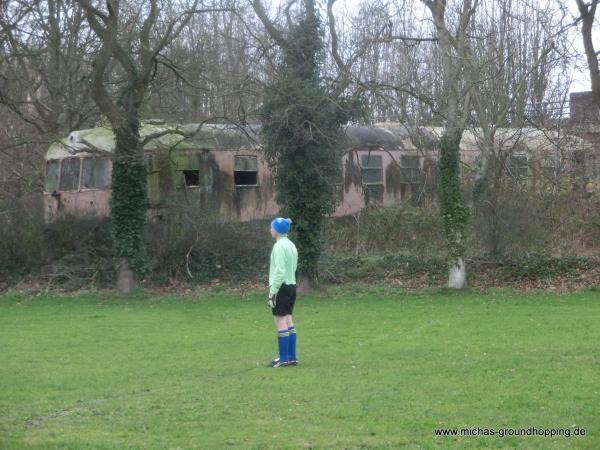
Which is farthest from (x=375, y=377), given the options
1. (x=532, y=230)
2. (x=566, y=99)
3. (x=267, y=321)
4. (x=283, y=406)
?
(x=566, y=99)

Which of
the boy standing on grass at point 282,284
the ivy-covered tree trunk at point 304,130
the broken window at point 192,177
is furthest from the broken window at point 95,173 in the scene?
the boy standing on grass at point 282,284

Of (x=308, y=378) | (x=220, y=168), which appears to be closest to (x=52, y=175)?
(x=220, y=168)

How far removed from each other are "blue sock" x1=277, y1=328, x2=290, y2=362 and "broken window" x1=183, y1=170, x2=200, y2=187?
16.5 metres

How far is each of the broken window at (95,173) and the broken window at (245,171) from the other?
3964 mm

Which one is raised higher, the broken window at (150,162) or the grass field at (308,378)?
the broken window at (150,162)

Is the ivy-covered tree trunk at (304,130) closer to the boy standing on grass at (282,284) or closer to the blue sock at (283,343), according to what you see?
the boy standing on grass at (282,284)

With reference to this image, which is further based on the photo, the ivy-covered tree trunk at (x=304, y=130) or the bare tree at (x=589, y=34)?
the ivy-covered tree trunk at (x=304, y=130)

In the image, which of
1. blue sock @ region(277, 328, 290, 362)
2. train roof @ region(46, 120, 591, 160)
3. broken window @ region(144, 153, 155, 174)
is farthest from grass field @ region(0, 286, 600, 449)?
broken window @ region(144, 153, 155, 174)

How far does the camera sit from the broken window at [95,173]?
90.9 feet

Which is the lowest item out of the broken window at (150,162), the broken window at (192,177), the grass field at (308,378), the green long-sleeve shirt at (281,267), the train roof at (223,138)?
the grass field at (308,378)

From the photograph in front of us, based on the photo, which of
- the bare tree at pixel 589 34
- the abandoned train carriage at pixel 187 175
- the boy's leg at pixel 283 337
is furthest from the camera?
the abandoned train carriage at pixel 187 175

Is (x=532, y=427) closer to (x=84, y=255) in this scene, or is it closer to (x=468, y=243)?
(x=468, y=243)

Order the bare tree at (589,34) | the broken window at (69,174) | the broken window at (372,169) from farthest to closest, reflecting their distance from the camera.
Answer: the broken window at (372,169), the broken window at (69,174), the bare tree at (589,34)

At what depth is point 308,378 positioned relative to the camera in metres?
10.7
